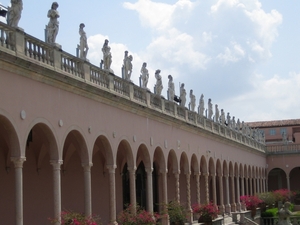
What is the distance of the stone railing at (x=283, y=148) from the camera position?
6512 centimetres

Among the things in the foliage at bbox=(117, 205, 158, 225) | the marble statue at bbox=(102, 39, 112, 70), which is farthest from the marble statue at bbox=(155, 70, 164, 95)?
the foliage at bbox=(117, 205, 158, 225)

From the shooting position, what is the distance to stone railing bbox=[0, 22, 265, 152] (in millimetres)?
17562

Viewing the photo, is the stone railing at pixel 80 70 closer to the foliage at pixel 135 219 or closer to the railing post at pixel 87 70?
the railing post at pixel 87 70

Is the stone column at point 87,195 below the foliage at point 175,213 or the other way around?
the other way around

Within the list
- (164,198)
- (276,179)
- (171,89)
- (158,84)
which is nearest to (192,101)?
(171,89)

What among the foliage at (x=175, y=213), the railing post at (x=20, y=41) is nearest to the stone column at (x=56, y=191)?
the railing post at (x=20, y=41)

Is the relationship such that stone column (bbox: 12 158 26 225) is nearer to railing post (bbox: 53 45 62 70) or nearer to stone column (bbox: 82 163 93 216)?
railing post (bbox: 53 45 62 70)

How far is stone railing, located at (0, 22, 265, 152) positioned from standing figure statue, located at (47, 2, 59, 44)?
1.09 ft

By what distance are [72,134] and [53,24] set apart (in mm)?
4179

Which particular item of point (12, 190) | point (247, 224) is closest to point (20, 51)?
point (12, 190)

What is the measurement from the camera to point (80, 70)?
22.2 metres

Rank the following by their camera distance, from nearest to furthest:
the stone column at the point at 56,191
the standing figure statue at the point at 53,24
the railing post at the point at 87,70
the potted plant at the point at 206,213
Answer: the stone column at the point at 56,191 < the standing figure statue at the point at 53,24 < the railing post at the point at 87,70 < the potted plant at the point at 206,213

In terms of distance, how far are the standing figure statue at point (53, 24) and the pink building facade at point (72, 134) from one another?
1.22 ft

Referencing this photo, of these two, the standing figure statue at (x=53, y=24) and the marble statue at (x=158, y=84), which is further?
the marble statue at (x=158, y=84)
